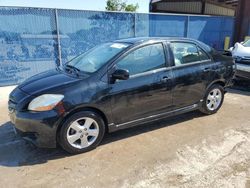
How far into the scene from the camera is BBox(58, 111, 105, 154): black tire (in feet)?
A: 11.1

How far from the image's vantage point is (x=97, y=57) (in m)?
4.13

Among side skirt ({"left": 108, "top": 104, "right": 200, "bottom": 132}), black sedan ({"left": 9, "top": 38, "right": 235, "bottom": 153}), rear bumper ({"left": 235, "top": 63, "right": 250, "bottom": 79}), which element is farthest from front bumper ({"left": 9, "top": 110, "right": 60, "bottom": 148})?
rear bumper ({"left": 235, "top": 63, "right": 250, "bottom": 79})

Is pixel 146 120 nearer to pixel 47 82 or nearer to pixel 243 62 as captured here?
pixel 47 82

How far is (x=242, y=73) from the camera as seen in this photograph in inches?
272

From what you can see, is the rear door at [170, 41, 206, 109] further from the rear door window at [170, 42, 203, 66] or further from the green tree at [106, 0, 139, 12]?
the green tree at [106, 0, 139, 12]

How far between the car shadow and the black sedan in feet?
0.85

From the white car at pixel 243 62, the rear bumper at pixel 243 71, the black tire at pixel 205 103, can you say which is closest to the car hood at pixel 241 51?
the white car at pixel 243 62

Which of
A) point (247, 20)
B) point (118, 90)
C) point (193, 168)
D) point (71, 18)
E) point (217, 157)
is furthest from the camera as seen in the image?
point (247, 20)

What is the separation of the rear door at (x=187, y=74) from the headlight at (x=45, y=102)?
197cm

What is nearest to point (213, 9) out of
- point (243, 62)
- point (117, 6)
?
point (117, 6)

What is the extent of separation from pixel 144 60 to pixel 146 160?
156cm

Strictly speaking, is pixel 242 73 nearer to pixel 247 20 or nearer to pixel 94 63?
pixel 94 63

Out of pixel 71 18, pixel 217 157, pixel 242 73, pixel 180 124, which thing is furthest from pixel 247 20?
pixel 217 157

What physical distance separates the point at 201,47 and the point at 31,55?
16.6ft
